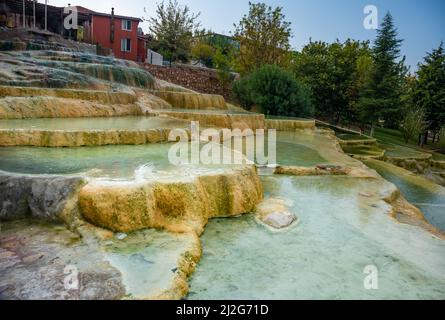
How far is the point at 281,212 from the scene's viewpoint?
5562mm

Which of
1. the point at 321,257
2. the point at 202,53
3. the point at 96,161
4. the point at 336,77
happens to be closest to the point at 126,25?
the point at 202,53

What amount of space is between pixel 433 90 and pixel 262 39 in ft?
37.7

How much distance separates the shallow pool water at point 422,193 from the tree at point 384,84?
10848 mm

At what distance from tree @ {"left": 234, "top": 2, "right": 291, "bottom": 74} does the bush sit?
5.29m

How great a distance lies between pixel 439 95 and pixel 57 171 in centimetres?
2427

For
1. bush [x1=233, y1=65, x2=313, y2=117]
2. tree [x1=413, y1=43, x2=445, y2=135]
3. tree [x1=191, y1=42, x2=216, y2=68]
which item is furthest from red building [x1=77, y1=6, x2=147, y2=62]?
tree [x1=413, y1=43, x2=445, y2=135]

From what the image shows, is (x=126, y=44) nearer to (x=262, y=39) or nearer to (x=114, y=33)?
(x=114, y=33)

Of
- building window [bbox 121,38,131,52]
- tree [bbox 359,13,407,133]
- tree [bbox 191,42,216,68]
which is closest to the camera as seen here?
tree [bbox 359,13,407,133]

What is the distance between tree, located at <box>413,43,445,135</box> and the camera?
2322 centimetres

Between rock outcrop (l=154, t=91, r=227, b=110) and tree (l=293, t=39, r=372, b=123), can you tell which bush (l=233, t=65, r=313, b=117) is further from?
tree (l=293, t=39, r=372, b=123)

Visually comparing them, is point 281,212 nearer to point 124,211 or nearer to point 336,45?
point 124,211
